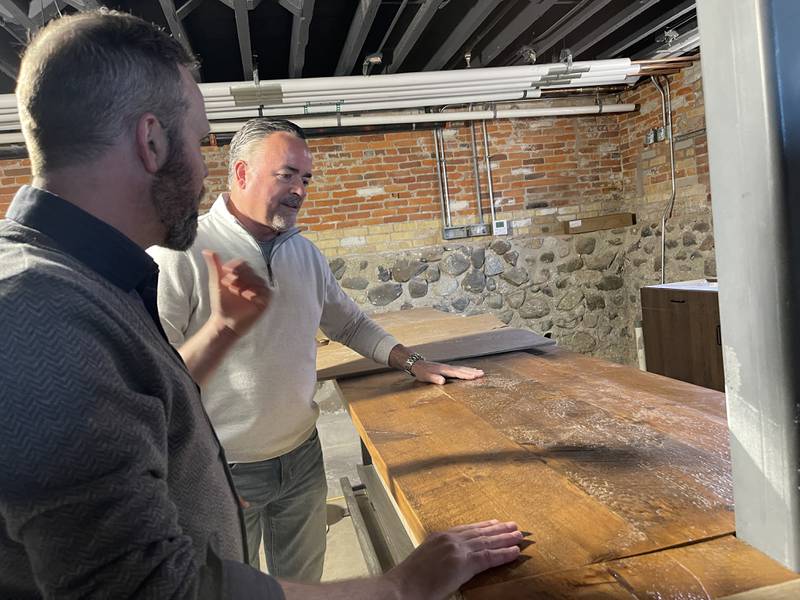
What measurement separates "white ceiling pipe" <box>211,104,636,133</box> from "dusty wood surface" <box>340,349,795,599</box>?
3.59m

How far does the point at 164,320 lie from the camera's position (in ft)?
5.66

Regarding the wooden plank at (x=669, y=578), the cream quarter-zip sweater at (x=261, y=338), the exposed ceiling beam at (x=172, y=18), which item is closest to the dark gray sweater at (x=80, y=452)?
the wooden plank at (x=669, y=578)

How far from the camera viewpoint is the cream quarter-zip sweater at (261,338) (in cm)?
178

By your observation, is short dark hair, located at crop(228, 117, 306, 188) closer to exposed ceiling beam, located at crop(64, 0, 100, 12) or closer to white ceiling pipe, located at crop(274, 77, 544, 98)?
exposed ceiling beam, located at crop(64, 0, 100, 12)

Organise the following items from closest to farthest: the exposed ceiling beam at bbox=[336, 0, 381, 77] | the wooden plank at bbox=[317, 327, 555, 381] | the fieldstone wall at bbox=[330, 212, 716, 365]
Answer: the wooden plank at bbox=[317, 327, 555, 381]
the exposed ceiling beam at bbox=[336, 0, 381, 77]
the fieldstone wall at bbox=[330, 212, 716, 365]

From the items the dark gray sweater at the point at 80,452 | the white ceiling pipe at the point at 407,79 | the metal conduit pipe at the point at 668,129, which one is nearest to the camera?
the dark gray sweater at the point at 80,452

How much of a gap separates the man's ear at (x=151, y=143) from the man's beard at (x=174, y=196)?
0.4 inches

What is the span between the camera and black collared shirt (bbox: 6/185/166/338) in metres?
0.78

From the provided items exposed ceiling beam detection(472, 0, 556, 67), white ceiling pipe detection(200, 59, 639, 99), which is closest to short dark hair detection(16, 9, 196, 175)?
exposed ceiling beam detection(472, 0, 556, 67)

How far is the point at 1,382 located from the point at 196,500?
34 centimetres

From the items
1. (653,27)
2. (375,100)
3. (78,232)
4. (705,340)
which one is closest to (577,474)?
(78,232)

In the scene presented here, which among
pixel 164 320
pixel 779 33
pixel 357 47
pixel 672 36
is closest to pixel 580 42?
pixel 672 36

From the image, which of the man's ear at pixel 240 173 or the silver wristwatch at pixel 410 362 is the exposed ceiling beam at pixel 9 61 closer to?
the man's ear at pixel 240 173

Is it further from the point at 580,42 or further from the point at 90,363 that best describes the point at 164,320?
the point at 580,42
